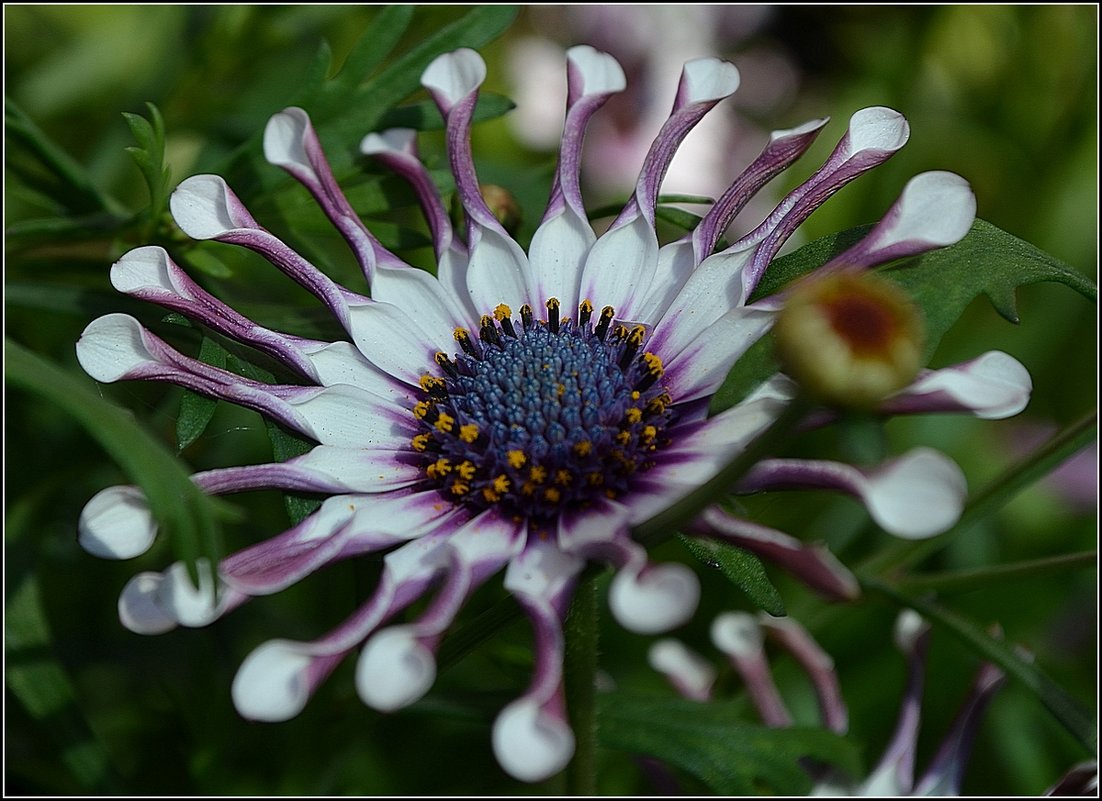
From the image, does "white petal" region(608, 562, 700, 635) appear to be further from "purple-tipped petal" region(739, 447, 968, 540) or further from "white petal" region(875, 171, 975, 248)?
"white petal" region(875, 171, 975, 248)

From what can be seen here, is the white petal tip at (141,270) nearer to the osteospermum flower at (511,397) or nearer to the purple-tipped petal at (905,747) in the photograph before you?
the osteospermum flower at (511,397)

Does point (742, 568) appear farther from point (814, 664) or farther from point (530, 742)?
point (814, 664)

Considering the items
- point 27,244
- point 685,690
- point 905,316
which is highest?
point 27,244

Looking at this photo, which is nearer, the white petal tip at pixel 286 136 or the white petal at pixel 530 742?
the white petal at pixel 530 742

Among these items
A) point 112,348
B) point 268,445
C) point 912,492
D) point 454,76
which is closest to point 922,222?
point 912,492

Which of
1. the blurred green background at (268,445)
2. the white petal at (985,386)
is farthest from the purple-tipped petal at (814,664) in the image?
the white petal at (985,386)

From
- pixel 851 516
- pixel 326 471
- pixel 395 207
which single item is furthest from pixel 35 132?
pixel 851 516

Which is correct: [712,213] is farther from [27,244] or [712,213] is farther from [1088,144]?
[1088,144]
